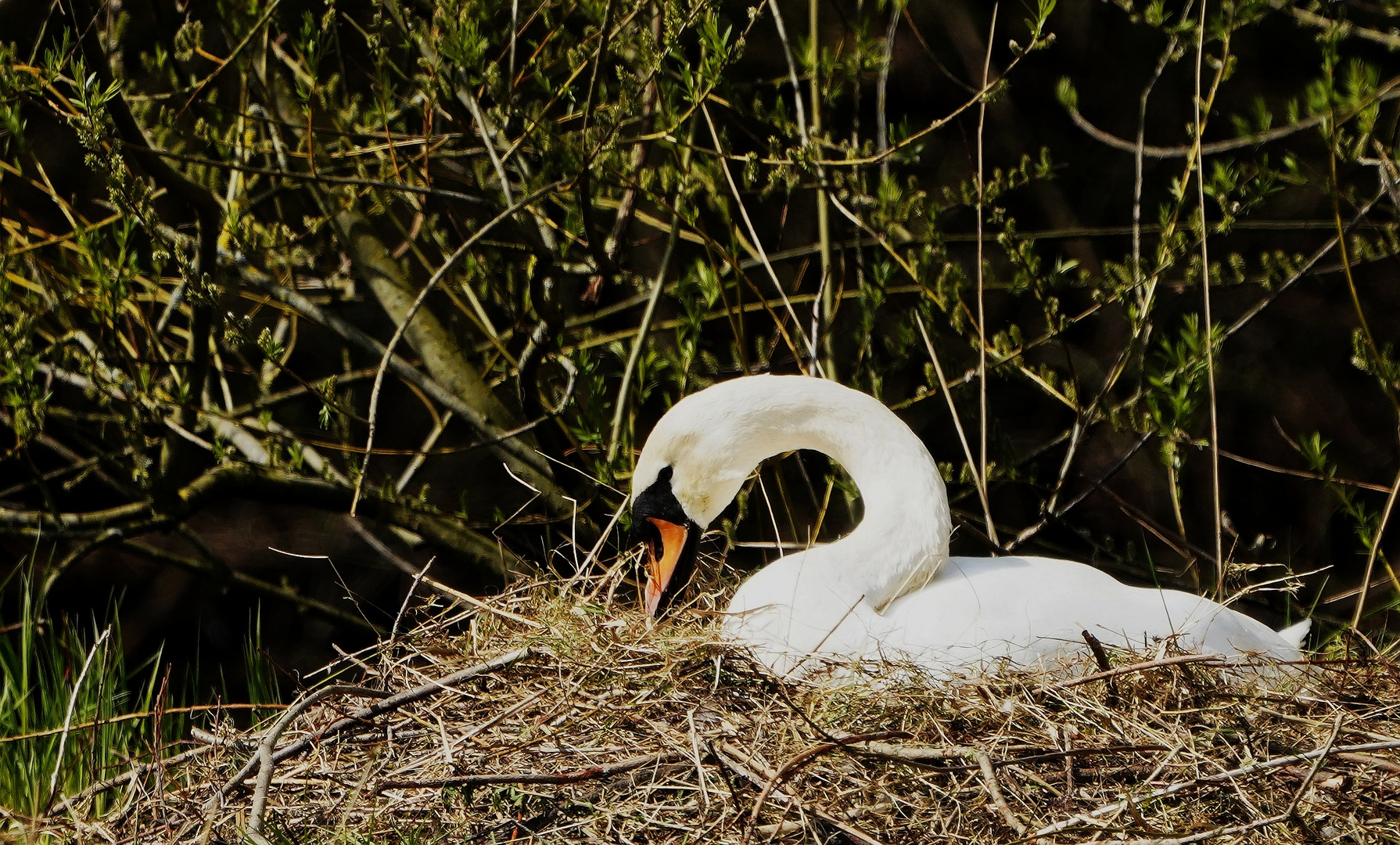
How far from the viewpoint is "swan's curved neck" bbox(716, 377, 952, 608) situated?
2977 millimetres

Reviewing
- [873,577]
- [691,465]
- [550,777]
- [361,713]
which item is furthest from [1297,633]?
[361,713]

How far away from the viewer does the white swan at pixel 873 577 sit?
2.65 meters

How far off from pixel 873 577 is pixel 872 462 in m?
0.30

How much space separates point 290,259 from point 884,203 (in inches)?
69.6

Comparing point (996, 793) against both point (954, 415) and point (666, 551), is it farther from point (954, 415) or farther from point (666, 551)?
point (954, 415)

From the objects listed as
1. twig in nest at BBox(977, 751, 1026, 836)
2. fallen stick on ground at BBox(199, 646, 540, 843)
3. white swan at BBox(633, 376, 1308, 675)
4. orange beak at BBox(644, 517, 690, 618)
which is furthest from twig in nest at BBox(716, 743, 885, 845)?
orange beak at BBox(644, 517, 690, 618)

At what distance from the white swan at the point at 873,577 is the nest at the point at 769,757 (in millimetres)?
127

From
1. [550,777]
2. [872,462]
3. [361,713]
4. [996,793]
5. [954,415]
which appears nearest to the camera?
[996,793]

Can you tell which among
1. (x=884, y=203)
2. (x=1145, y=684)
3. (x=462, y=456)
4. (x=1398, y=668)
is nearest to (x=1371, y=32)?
(x=884, y=203)

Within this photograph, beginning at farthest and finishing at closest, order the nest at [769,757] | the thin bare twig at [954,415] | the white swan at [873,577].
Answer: the thin bare twig at [954,415]
the white swan at [873,577]
the nest at [769,757]

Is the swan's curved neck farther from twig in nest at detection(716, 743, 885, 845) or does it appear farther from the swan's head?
twig in nest at detection(716, 743, 885, 845)

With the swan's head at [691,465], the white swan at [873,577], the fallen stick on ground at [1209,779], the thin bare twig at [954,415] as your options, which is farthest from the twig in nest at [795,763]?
the thin bare twig at [954,415]

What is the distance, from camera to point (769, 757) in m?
2.21

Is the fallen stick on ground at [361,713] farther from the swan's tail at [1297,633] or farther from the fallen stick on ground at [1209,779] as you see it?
the swan's tail at [1297,633]
